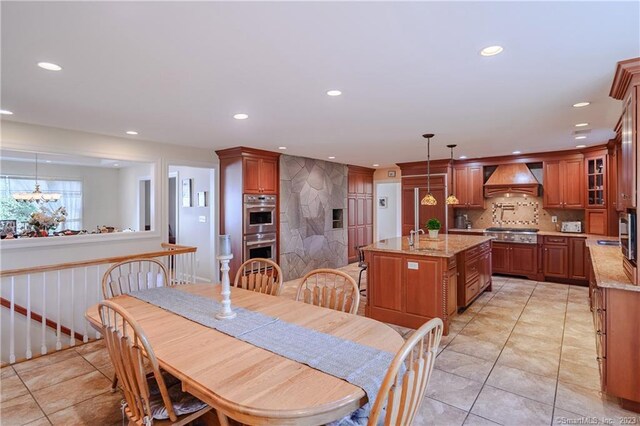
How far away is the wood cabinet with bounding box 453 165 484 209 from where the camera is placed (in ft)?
22.5

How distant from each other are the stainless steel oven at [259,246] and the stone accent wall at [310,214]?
22 centimetres

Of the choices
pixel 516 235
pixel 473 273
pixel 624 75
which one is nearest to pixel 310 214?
pixel 473 273

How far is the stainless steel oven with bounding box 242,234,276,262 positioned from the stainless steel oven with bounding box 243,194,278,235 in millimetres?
90

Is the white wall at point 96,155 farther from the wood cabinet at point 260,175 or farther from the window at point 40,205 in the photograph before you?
the window at point 40,205

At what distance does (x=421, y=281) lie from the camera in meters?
3.73

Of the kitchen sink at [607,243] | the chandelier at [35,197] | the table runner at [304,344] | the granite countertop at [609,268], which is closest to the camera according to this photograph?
the table runner at [304,344]

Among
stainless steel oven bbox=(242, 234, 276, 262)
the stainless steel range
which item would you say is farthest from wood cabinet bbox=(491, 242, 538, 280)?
stainless steel oven bbox=(242, 234, 276, 262)

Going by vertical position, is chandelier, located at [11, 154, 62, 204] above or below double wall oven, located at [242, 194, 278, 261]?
above

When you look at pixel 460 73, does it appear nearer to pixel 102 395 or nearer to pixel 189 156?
pixel 102 395

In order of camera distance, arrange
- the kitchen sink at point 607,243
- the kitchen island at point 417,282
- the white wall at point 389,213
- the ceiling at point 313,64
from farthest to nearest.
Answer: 1. the white wall at point 389,213
2. the kitchen sink at point 607,243
3. the kitchen island at point 417,282
4. the ceiling at point 313,64

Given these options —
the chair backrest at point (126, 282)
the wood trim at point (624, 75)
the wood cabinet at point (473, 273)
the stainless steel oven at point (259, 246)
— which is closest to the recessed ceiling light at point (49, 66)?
the chair backrest at point (126, 282)

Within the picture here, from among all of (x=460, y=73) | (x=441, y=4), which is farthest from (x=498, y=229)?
(x=441, y=4)

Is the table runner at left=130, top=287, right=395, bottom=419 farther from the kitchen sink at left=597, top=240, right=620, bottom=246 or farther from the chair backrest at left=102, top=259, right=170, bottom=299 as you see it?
the kitchen sink at left=597, top=240, right=620, bottom=246

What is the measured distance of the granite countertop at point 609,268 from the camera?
2377 mm
